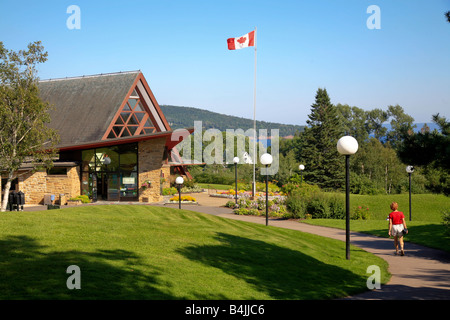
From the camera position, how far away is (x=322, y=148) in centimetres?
5131

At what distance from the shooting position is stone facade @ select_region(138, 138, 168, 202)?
95.3 ft

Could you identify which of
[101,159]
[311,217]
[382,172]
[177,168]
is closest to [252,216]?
[311,217]

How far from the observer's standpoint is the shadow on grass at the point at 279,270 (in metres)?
7.52

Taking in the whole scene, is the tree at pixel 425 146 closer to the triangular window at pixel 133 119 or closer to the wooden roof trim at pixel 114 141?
the wooden roof trim at pixel 114 141

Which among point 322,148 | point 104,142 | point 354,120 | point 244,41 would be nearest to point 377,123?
point 354,120

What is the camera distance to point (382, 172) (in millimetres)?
58094

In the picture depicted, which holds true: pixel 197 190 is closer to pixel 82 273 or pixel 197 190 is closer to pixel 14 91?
pixel 14 91

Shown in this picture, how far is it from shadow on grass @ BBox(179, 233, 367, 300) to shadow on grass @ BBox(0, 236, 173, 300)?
1.17m

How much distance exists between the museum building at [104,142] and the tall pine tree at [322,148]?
2147 cm

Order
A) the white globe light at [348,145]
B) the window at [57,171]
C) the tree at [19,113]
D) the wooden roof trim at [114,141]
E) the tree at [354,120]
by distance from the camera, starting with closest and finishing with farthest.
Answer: the white globe light at [348,145] < the tree at [19,113] < the wooden roof trim at [114,141] < the window at [57,171] < the tree at [354,120]

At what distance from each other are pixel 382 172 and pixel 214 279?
5586cm

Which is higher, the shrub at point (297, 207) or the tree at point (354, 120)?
the tree at point (354, 120)

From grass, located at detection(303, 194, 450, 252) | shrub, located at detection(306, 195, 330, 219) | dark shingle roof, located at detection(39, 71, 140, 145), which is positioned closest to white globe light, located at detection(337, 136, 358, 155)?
grass, located at detection(303, 194, 450, 252)

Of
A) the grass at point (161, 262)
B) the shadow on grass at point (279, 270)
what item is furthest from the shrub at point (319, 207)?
the shadow on grass at point (279, 270)
